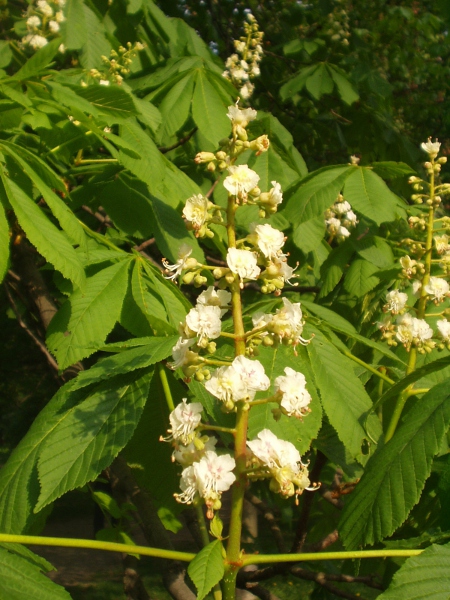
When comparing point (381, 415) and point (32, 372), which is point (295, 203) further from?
point (32, 372)

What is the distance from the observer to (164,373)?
146 centimetres

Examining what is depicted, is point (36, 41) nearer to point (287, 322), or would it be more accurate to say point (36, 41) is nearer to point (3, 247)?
point (3, 247)

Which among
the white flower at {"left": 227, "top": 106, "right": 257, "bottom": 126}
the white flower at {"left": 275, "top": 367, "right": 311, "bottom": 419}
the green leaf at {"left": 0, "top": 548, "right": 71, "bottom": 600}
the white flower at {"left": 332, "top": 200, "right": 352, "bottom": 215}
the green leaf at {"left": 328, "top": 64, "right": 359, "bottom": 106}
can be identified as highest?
the white flower at {"left": 227, "top": 106, "right": 257, "bottom": 126}

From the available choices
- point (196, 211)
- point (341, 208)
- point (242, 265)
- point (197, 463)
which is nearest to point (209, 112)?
point (341, 208)

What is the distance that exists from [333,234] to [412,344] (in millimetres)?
1191

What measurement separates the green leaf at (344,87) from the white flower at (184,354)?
10.3ft

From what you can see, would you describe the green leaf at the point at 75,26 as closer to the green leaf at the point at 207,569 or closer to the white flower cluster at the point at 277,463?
the white flower cluster at the point at 277,463

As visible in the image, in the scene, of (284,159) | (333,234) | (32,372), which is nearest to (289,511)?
(32,372)

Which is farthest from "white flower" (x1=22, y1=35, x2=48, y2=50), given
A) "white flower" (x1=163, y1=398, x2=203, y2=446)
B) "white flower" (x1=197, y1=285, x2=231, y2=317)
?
"white flower" (x1=163, y1=398, x2=203, y2=446)

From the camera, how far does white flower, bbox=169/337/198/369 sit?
1.10 m

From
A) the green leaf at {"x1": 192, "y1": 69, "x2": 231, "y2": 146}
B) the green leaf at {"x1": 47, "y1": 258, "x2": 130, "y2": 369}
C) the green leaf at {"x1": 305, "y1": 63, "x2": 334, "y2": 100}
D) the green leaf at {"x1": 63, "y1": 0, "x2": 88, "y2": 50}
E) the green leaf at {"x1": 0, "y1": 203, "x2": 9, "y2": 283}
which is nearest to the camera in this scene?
the green leaf at {"x1": 0, "y1": 203, "x2": 9, "y2": 283}

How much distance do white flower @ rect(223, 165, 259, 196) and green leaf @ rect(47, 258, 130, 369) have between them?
0.55 m

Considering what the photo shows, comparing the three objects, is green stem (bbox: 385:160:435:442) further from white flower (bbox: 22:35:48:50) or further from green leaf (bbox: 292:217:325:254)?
white flower (bbox: 22:35:48:50)

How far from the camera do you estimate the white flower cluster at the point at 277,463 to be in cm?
104
